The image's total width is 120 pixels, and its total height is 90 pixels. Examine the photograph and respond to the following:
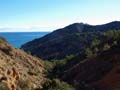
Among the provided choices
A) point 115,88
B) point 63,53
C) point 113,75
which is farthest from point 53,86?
point 63,53

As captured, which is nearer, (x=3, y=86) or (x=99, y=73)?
(x=3, y=86)

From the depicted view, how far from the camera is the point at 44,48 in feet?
514

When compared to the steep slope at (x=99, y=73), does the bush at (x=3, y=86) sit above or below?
above

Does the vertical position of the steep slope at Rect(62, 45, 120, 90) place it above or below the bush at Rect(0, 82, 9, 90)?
below

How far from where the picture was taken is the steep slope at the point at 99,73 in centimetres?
6097

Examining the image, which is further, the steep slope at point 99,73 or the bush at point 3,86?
the steep slope at point 99,73

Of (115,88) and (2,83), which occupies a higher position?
(2,83)

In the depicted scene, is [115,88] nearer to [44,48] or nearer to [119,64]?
[119,64]

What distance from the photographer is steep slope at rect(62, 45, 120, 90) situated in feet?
200

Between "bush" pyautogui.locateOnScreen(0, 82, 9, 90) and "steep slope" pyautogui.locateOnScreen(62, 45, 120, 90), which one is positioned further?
"steep slope" pyautogui.locateOnScreen(62, 45, 120, 90)

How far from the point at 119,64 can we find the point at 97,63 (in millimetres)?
7406

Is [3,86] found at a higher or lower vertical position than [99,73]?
higher

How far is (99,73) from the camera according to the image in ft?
219

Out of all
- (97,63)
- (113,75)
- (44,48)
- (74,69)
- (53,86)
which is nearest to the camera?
(53,86)
